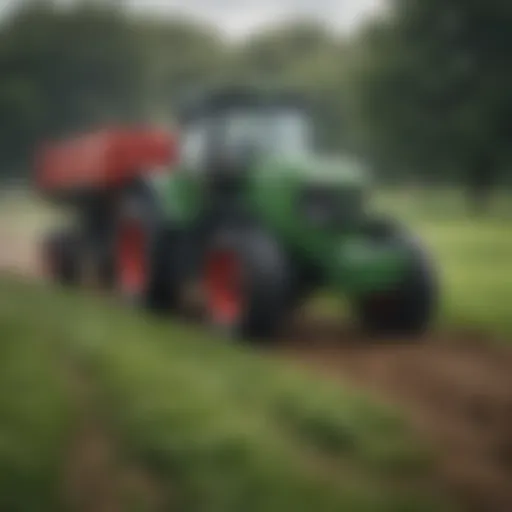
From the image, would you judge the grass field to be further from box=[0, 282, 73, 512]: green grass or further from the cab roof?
the cab roof

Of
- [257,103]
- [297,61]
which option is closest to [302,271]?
[257,103]

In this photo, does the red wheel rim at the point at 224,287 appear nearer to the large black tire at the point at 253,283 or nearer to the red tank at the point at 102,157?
the large black tire at the point at 253,283

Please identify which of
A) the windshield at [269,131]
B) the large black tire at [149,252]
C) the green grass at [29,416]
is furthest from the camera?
the large black tire at [149,252]

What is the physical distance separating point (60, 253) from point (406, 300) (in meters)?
0.37

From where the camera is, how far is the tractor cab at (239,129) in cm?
110

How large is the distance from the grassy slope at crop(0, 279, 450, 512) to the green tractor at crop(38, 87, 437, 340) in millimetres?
119

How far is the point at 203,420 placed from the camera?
1.13m

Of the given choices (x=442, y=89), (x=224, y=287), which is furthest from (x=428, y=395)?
(x=224, y=287)

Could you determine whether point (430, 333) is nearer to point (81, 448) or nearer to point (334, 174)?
point (334, 174)

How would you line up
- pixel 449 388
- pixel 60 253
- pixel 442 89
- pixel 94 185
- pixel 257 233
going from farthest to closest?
pixel 257 233
pixel 94 185
pixel 449 388
pixel 60 253
pixel 442 89

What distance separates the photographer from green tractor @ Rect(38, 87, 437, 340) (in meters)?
1.20

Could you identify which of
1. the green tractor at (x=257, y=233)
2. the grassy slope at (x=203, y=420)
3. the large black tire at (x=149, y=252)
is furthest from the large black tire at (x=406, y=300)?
the large black tire at (x=149, y=252)

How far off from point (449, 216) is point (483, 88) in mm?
118

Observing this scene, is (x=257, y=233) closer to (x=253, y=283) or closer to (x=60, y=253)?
(x=253, y=283)
